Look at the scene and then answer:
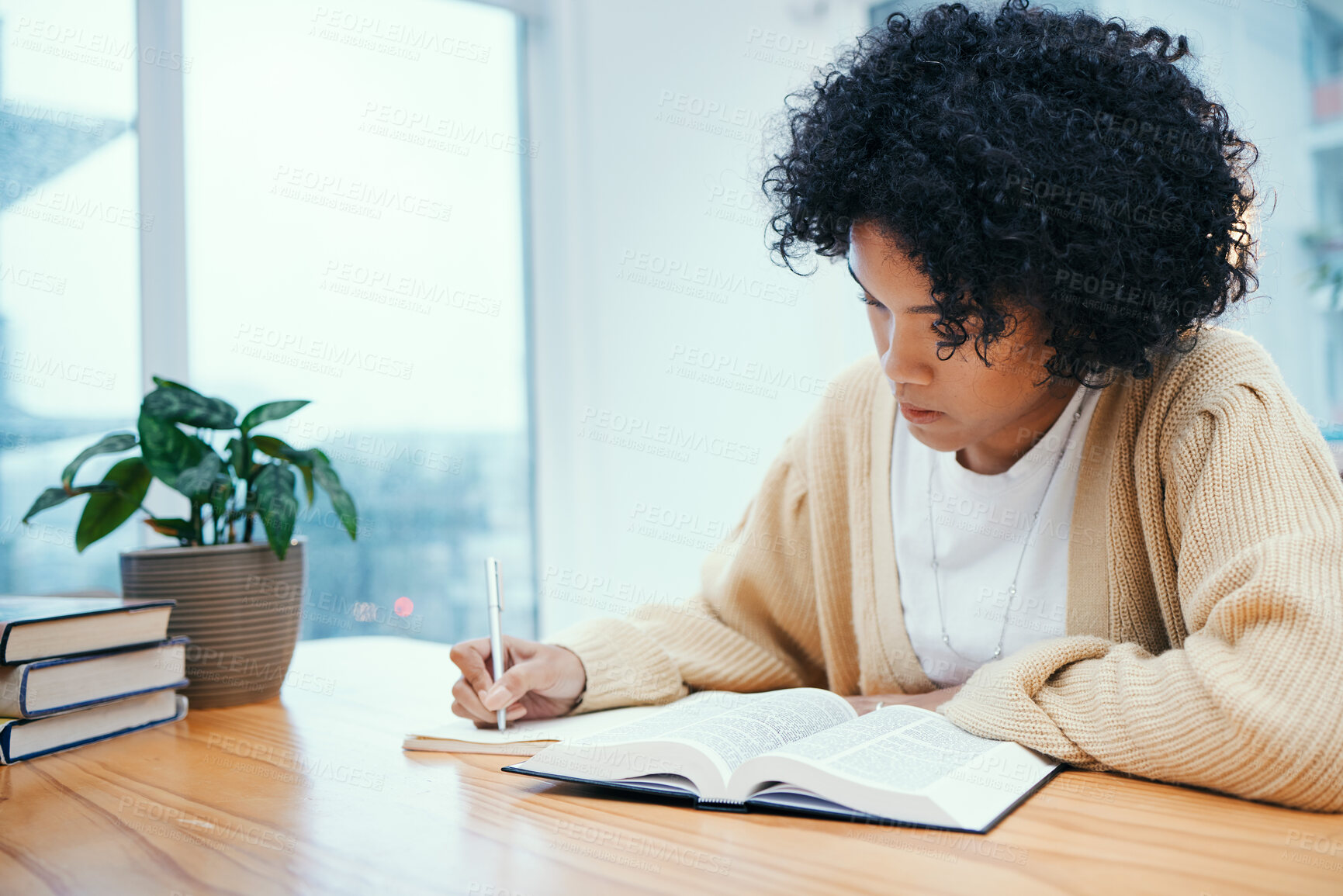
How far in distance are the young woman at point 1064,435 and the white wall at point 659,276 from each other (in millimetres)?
1648

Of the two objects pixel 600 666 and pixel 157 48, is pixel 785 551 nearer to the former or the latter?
pixel 600 666

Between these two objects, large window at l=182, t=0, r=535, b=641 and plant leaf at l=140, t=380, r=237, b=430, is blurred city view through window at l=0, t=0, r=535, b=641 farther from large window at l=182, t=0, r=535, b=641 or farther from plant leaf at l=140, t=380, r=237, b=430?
plant leaf at l=140, t=380, r=237, b=430

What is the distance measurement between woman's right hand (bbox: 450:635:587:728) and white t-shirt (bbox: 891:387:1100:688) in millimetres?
394

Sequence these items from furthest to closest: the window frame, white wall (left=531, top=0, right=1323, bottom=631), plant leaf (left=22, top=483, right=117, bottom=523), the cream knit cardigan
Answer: white wall (left=531, top=0, right=1323, bottom=631) < the window frame < plant leaf (left=22, top=483, right=117, bottom=523) < the cream knit cardigan

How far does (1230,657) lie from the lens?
68cm

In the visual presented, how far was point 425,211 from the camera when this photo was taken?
108 inches

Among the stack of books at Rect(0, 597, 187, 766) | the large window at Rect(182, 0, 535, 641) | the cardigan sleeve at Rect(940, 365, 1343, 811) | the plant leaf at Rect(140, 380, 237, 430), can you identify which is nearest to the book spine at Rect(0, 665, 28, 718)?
the stack of books at Rect(0, 597, 187, 766)

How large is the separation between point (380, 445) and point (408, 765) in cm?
187

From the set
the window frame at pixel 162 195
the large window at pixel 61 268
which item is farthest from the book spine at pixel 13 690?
the window frame at pixel 162 195

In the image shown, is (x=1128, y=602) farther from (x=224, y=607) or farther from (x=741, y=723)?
(x=224, y=607)

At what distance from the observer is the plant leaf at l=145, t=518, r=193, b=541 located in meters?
1.15

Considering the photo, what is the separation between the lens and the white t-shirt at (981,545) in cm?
101

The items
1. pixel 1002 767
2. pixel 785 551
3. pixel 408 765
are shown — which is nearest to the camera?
pixel 1002 767

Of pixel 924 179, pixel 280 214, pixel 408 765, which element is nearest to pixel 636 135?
pixel 280 214
